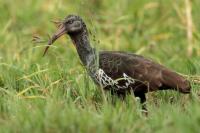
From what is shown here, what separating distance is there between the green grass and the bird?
0.46ft

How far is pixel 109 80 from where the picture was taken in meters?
7.45

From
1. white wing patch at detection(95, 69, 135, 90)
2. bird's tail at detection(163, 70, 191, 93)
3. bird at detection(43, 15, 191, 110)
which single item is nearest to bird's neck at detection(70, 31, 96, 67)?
bird at detection(43, 15, 191, 110)

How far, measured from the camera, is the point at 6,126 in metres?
6.39

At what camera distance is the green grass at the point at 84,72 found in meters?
6.27

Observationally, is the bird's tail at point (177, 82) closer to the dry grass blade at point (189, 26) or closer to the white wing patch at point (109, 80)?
the white wing patch at point (109, 80)

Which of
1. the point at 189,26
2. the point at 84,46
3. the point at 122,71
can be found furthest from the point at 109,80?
the point at 189,26

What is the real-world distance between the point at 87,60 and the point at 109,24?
3.83 metres

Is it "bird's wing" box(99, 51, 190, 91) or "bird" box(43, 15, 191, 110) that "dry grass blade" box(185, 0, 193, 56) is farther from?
"bird's wing" box(99, 51, 190, 91)

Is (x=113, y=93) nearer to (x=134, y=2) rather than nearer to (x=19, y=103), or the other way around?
(x=19, y=103)

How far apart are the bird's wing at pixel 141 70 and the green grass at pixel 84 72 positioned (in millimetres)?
180

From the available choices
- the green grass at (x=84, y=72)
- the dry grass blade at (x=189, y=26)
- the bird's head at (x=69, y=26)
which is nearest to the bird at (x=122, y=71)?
the bird's head at (x=69, y=26)

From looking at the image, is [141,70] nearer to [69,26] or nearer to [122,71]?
[122,71]

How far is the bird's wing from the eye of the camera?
23.4 feet

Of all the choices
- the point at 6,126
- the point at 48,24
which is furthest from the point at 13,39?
the point at 6,126
